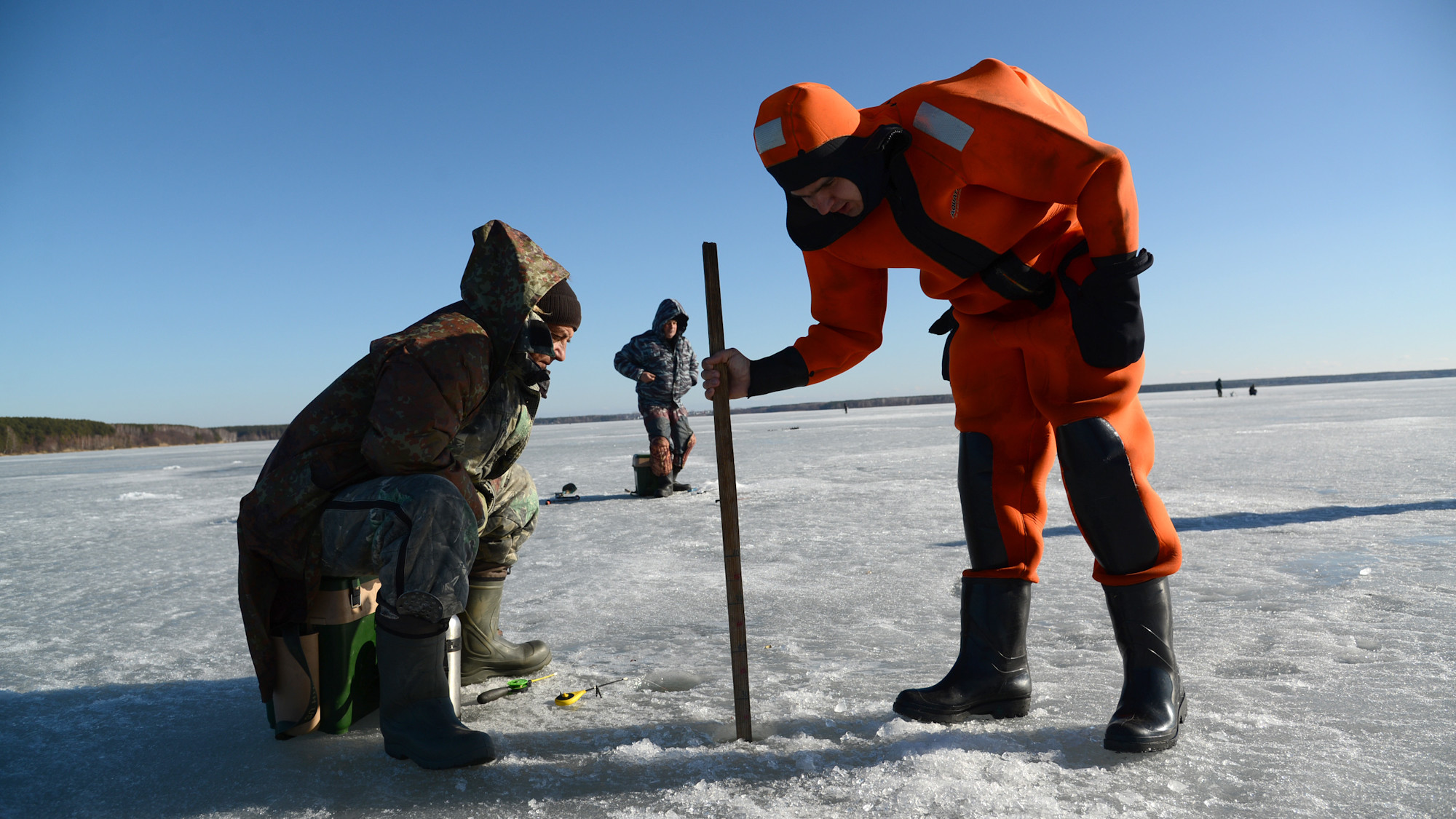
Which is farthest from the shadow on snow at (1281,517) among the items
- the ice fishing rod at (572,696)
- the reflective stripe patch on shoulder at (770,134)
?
the reflective stripe patch on shoulder at (770,134)

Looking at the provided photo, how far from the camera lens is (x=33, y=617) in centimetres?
344

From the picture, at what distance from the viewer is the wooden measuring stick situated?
1.96 metres

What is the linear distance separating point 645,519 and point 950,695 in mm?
4288

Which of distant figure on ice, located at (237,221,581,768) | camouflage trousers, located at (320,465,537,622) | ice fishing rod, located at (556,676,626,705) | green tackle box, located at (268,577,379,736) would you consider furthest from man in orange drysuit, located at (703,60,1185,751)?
green tackle box, located at (268,577,379,736)

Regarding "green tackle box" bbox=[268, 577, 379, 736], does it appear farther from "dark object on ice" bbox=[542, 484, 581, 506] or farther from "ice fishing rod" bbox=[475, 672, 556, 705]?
"dark object on ice" bbox=[542, 484, 581, 506]

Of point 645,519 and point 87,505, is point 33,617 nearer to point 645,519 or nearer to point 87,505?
point 645,519

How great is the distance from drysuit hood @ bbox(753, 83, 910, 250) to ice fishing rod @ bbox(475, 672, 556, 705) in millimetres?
1697

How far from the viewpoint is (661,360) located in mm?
8562

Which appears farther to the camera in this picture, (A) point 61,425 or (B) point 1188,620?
(A) point 61,425

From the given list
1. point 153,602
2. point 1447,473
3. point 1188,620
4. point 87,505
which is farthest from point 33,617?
point 1447,473

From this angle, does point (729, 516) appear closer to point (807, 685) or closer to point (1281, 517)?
point (807, 685)

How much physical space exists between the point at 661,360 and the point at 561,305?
629 cm

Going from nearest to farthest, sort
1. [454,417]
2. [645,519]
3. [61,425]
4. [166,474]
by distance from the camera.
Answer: [454,417]
[645,519]
[166,474]
[61,425]

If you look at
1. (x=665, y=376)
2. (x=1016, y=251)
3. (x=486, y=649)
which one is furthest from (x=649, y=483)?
(x=1016, y=251)
